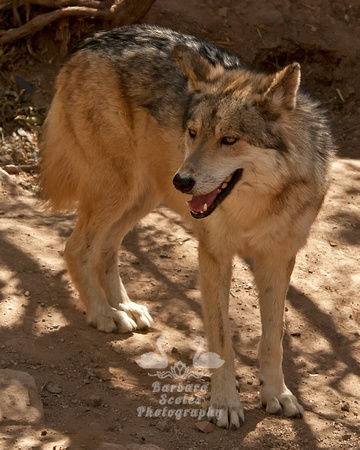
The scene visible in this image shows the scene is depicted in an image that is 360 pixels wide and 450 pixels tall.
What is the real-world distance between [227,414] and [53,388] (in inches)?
40.3

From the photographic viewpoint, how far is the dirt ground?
3.93 meters

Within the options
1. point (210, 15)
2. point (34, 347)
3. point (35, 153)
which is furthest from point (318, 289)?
point (210, 15)

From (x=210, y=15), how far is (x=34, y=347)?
560cm

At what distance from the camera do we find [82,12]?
793 centimetres

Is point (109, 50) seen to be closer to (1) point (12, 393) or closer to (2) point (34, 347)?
(2) point (34, 347)

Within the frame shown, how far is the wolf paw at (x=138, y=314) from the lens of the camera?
5.09 metres

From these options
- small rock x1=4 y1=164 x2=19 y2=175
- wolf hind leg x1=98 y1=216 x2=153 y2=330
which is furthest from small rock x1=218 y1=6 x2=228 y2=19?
wolf hind leg x1=98 y1=216 x2=153 y2=330

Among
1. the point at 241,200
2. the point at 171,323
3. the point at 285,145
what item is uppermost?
the point at 285,145

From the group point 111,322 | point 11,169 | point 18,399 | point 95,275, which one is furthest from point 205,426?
point 11,169

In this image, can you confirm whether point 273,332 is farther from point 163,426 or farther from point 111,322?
point 111,322

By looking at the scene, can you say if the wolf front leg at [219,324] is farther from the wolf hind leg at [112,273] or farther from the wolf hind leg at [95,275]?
the wolf hind leg at [112,273]

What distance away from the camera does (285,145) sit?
157 inches

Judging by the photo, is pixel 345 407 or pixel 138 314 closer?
pixel 345 407

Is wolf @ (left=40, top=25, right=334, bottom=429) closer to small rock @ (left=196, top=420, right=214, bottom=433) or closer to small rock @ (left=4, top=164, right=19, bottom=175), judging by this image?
small rock @ (left=196, top=420, right=214, bottom=433)
